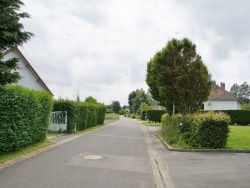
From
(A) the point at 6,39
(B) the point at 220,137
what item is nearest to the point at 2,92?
(A) the point at 6,39

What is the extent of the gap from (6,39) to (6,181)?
576cm

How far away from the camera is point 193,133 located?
620 inches

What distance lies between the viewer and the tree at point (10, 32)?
1133cm

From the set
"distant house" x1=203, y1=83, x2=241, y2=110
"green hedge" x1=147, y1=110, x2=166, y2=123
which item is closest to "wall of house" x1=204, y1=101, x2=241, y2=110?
"distant house" x1=203, y1=83, x2=241, y2=110

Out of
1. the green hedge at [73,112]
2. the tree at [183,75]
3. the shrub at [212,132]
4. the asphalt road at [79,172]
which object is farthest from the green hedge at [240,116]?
the asphalt road at [79,172]

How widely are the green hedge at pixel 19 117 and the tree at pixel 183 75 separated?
8.38 meters

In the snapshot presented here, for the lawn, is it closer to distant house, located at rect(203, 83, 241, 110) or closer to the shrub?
the shrub

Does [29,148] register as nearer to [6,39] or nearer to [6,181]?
[6,39]

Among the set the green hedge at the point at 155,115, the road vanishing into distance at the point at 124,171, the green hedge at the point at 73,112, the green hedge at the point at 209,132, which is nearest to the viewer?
the road vanishing into distance at the point at 124,171

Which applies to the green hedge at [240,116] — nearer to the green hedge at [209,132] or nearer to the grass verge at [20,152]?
the green hedge at [209,132]

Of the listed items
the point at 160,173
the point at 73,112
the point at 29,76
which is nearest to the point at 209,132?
the point at 160,173

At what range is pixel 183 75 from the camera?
19.4 metres

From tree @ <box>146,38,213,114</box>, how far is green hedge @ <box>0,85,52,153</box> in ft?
27.5

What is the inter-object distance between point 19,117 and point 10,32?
10.8ft
